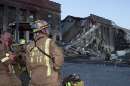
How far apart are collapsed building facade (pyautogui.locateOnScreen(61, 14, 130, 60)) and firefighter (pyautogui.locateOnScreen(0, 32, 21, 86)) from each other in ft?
167

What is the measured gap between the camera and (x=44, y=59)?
4465mm

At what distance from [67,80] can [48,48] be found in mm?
3143

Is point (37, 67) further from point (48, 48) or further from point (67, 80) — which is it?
point (67, 80)

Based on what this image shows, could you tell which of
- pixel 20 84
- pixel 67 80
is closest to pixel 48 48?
pixel 20 84

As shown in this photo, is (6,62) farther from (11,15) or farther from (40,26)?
(11,15)

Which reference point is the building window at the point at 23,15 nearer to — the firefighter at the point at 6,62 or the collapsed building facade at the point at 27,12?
the collapsed building facade at the point at 27,12

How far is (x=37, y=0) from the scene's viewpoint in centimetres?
5412

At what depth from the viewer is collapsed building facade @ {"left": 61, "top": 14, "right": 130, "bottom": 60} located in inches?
2387

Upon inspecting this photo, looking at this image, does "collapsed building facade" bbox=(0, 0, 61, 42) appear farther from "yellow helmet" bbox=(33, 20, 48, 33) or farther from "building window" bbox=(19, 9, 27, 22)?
"yellow helmet" bbox=(33, 20, 48, 33)

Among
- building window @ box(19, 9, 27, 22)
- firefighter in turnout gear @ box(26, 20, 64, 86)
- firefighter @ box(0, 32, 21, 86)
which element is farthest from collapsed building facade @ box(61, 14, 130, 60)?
firefighter in turnout gear @ box(26, 20, 64, 86)

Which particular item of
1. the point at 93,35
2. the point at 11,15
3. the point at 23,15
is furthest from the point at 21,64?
the point at 93,35

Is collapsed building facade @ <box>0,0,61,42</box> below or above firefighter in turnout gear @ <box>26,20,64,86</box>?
above

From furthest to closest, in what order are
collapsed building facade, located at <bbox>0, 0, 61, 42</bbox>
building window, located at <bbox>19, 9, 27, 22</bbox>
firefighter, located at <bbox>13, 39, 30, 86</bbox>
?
building window, located at <bbox>19, 9, 27, 22</bbox>, collapsed building facade, located at <bbox>0, 0, 61, 42</bbox>, firefighter, located at <bbox>13, 39, 30, 86</bbox>

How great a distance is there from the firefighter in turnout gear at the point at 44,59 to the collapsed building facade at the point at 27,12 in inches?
1453
